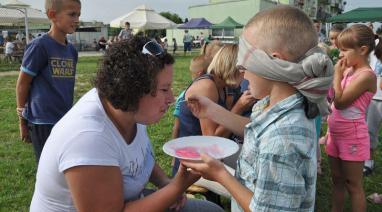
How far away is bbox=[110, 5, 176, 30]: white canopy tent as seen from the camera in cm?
2148

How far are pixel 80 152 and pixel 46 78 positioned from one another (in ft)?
6.01

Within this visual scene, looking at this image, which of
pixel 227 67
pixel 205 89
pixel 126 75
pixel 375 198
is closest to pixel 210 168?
pixel 126 75

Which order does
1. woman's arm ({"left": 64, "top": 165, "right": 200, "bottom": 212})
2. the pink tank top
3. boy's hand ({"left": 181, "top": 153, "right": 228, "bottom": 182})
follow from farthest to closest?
the pink tank top, boy's hand ({"left": 181, "top": 153, "right": 228, "bottom": 182}), woman's arm ({"left": 64, "top": 165, "right": 200, "bottom": 212})

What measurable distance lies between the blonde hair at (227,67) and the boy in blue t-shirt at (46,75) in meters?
1.29

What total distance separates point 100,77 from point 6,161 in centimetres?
367

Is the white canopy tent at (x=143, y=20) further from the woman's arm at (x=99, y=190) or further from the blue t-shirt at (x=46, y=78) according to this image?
the woman's arm at (x=99, y=190)

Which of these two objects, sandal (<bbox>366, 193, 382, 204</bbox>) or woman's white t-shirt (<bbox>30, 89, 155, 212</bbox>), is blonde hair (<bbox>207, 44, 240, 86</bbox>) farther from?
sandal (<bbox>366, 193, 382, 204</bbox>)

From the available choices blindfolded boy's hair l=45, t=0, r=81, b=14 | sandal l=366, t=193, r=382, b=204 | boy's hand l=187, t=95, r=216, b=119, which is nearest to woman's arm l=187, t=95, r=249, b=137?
boy's hand l=187, t=95, r=216, b=119

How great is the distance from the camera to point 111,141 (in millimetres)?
1598

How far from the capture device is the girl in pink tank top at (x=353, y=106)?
112 inches

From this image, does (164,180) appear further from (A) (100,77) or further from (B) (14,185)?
(B) (14,185)

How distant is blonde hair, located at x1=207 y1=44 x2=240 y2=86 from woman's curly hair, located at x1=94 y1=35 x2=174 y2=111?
1.37 meters

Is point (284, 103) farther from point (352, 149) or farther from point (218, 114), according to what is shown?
point (352, 149)

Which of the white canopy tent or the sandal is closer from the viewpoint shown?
the sandal
